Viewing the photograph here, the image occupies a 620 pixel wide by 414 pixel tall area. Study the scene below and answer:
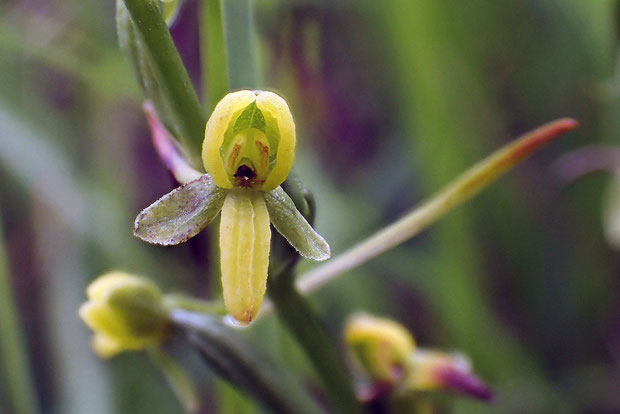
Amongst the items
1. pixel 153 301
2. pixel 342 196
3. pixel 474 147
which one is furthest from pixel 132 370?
pixel 474 147

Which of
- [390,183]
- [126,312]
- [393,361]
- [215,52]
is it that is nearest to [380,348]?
[393,361]

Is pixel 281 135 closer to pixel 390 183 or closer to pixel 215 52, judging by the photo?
pixel 215 52

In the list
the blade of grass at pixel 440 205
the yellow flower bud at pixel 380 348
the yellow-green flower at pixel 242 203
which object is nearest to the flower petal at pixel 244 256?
the yellow-green flower at pixel 242 203

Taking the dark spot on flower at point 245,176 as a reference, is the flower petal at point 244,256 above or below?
below

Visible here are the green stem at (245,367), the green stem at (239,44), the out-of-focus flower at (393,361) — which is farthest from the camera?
the out-of-focus flower at (393,361)

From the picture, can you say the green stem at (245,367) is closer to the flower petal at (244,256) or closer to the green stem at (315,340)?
the green stem at (315,340)

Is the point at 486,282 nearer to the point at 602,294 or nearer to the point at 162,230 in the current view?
the point at 602,294
